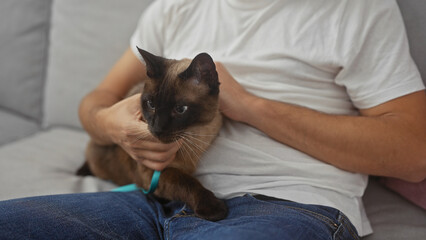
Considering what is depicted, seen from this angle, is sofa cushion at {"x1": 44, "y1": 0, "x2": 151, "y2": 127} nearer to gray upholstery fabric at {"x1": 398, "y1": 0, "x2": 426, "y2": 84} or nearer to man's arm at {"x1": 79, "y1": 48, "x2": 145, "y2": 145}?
man's arm at {"x1": 79, "y1": 48, "x2": 145, "y2": 145}

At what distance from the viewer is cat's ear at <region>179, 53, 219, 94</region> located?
0.90m

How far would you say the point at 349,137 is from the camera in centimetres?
107

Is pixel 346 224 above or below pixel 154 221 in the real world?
above

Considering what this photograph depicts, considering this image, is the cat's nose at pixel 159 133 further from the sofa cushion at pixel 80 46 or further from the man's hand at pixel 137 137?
the sofa cushion at pixel 80 46

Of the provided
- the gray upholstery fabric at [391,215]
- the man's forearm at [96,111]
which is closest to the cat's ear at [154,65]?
the man's forearm at [96,111]

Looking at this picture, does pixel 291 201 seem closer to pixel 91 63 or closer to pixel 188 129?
pixel 188 129

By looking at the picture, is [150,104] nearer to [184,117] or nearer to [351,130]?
[184,117]

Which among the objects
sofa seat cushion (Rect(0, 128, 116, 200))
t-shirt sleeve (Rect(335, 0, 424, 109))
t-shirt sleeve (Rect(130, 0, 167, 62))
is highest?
t-shirt sleeve (Rect(335, 0, 424, 109))

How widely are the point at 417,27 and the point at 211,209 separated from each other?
921 millimetres

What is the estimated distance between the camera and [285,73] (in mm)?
1132

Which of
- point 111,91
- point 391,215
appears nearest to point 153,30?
point 111,91

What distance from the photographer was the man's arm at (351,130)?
1039 mm

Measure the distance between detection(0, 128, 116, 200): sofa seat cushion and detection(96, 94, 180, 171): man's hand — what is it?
363mm

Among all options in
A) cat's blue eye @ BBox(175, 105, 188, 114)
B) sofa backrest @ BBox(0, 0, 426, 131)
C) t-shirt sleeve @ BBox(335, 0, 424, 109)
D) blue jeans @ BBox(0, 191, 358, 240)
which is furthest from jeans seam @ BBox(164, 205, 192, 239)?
sofa backrest @ BBox(0, 0, 426, 131)
